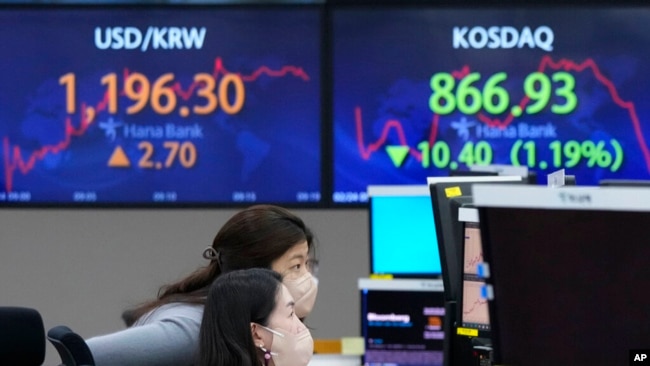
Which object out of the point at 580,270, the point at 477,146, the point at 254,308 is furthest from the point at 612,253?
the point at 477,146

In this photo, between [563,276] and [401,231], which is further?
[401,231]

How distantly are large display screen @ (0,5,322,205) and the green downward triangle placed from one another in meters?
0.35

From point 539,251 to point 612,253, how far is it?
10 centimetres

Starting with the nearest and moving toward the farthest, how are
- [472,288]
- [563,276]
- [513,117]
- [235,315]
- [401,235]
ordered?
[563,276] < [235,315] < [472,288] < [401,235] < [513,117]

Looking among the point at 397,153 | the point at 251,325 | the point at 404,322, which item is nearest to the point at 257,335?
the point at 251,325

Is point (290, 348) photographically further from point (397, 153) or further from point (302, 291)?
point (397, 153)

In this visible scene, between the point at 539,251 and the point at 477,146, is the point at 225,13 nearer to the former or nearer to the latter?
the point at 477,146

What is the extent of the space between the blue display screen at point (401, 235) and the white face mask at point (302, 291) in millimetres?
1838

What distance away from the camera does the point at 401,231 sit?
16.6 ft

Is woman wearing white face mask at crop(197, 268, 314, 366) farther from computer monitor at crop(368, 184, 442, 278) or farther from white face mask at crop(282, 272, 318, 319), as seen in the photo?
computer monitor at crop(368, 184, 442, 278)

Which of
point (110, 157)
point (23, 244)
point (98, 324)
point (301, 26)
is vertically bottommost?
point (98, 324)

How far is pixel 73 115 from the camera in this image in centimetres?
637

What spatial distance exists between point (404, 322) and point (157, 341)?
7.63ft

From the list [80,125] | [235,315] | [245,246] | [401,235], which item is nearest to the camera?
[235,315]
